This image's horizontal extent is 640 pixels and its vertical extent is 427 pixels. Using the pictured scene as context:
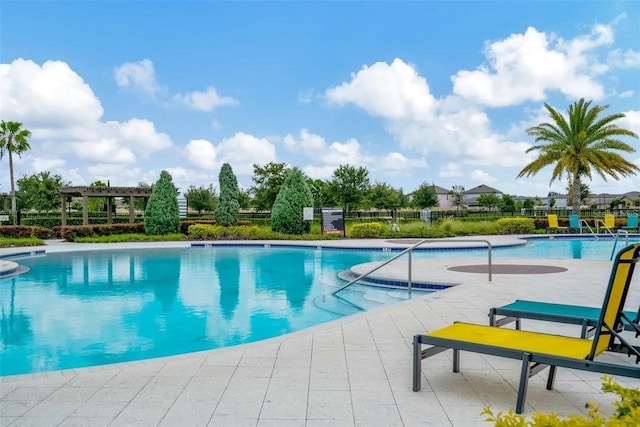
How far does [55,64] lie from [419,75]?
14425 millimetres

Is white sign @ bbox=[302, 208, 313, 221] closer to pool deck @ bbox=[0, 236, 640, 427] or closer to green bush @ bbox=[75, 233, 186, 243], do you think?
green bush @ bbox=[75, 233, 186, 243]

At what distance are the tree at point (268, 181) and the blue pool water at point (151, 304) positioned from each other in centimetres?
2459

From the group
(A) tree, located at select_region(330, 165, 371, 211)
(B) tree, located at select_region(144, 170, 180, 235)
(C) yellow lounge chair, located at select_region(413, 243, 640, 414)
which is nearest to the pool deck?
(C) yellow lounge chair, located at select_region(413, 243, 640, 414)

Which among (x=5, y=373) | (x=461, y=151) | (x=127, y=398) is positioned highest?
(x=461, y=151)

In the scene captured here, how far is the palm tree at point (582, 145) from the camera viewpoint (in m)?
26.4

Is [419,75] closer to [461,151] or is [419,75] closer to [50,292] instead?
[461,151]

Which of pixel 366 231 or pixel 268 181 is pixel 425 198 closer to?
pixel 268 181

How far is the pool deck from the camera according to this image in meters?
3.18

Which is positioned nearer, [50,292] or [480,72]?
[50,292]

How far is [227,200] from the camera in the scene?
79.3ft

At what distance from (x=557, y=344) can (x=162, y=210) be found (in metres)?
22.0

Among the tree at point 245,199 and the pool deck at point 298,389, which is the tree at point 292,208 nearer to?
the pool deck at point 298,389

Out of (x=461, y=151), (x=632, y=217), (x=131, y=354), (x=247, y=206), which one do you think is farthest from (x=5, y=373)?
(x=247, y=206)

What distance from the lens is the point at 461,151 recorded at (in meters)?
24.9
